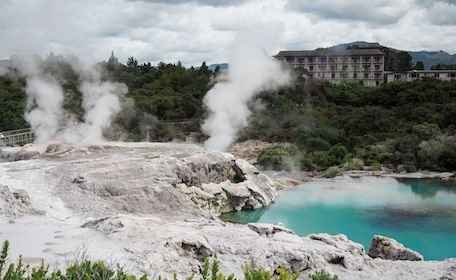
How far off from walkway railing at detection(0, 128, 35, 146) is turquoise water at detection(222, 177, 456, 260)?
13.7 metres

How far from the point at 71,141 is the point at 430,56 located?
177 meters

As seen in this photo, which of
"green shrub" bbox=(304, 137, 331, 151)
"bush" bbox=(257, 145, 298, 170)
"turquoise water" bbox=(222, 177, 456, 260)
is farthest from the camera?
"green shrub" bbox=(304, 137, 331, 151)

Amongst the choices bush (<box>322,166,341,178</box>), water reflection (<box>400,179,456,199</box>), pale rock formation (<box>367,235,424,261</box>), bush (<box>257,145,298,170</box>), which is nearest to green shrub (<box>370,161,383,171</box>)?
bush (<box>322,166,341,178</box>)

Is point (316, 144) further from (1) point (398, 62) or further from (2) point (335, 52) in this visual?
(1) point (398, 62)

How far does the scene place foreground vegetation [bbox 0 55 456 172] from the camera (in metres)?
27.7

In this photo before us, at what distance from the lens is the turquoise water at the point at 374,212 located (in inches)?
643

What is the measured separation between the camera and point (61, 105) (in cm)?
2983

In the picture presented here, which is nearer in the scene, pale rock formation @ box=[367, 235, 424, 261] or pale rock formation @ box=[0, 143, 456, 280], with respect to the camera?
pale rock formation @ box=[0, 143, 456, 280]

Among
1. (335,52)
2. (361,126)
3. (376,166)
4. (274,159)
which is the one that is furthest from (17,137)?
(335,52)

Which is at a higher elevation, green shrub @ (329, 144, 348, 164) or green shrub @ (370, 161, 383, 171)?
green shrub @ (329, 144, 348, 164)

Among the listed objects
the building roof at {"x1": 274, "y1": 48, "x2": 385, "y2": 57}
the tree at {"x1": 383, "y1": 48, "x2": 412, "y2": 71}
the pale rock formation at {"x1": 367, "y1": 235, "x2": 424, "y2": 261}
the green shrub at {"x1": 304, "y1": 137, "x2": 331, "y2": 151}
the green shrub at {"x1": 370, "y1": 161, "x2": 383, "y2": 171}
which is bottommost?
the green shrub at {"x1": 370, "y1": 161, "x2": 383, "y2": 171}

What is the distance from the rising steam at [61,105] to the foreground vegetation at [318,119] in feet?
2.95

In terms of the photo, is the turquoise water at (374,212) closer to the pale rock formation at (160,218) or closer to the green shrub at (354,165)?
the pale rock formation at (160,218)

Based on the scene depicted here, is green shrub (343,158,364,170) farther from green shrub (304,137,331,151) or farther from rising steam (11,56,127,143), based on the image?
rising steam (11,56,127,143)
